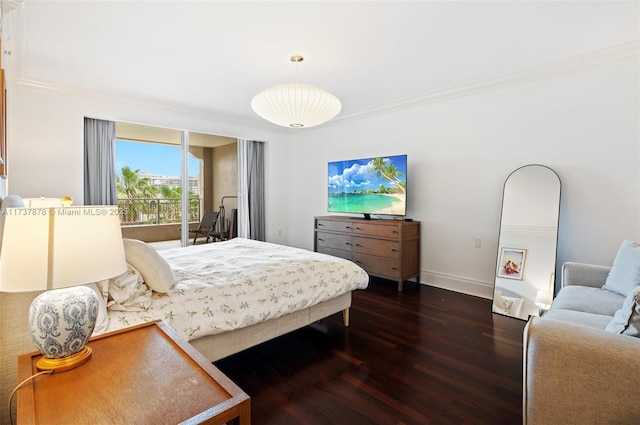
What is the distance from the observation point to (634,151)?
9.37 feet

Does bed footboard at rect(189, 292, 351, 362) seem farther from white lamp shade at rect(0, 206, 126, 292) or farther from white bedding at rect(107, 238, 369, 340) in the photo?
white lamp shade at rect(0, 206, 126, 292)

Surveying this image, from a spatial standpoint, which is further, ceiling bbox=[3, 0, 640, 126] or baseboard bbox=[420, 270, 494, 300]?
baseboard bbox=[420, 270, 494, 300]

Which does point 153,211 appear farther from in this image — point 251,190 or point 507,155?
point 507,155

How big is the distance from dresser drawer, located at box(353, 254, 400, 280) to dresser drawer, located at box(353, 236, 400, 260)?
6 cm

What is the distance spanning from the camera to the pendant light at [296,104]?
2.70 m

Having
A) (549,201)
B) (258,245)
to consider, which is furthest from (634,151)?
(258,245)

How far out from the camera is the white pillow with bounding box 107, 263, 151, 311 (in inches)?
68.0

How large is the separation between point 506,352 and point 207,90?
161 inches

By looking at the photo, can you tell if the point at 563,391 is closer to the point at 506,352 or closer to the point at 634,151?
the point at 506,352

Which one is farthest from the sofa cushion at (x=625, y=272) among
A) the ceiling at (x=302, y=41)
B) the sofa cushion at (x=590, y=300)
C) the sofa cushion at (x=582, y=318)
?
the ceiling at (x=302, y=41)

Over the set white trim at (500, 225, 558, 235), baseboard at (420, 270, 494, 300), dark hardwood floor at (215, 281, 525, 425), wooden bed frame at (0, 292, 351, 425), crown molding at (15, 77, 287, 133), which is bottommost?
dark hardwood floor at (215, 281, 525, 425)

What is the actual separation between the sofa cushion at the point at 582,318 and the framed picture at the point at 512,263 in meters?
1.32

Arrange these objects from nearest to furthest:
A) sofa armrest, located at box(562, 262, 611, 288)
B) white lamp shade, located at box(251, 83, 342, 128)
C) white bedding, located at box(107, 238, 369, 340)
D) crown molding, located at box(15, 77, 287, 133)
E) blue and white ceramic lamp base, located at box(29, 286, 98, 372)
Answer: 1. blue and white ceramic lamp base, located at box(29, 286, 98, 372)
2. white bedding, located at box(107, 238, 369, 340)
3. sofa armrest, located at box(562, 262, 611, 288)
4. white lamp shade, located at box(251, 83, 342, 128)
5. crown molding, located at box(15, 77, 287, 133)

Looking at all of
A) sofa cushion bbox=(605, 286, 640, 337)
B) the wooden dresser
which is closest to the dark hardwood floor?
sofa cushion bbox=(605, 286, 640, 337)
